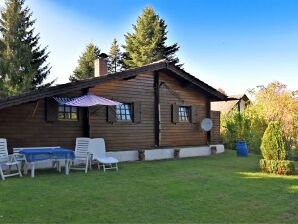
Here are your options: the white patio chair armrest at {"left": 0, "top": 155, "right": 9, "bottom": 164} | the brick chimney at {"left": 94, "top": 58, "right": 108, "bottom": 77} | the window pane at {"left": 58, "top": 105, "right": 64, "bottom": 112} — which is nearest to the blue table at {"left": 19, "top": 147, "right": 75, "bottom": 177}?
the white patio chair armrest at {"left": 0, "top": 155, "right": 9, "bottom": 164}

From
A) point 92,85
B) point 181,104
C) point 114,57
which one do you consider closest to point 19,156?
point 92,85

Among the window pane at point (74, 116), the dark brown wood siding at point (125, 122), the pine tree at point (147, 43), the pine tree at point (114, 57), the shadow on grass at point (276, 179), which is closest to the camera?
the shadow on grass at point (276, 179)

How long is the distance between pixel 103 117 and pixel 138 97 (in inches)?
71.7

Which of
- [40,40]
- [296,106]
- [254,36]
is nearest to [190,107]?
[254,36]

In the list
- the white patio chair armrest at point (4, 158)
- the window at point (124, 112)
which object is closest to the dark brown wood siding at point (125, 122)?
the window at point (124, 112)

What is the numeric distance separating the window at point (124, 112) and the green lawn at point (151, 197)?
3.48 meters

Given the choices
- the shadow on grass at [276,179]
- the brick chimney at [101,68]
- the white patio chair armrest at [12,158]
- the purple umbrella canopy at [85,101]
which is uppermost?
the brick chimney at [101,68]

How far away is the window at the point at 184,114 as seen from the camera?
15.5 meters

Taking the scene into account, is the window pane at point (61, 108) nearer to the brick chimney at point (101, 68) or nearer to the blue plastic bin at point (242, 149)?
the brick chimney at point (101, 68)

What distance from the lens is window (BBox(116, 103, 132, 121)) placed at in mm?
13320

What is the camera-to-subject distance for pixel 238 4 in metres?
13.3

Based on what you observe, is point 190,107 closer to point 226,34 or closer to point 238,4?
point 226,34

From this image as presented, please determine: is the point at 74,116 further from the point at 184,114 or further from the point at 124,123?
the point at 184,114

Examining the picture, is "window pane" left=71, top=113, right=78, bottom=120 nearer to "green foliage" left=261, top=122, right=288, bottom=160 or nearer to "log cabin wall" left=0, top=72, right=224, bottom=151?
"log cabin wall" left=0, top=72, right=224, bottom=151
